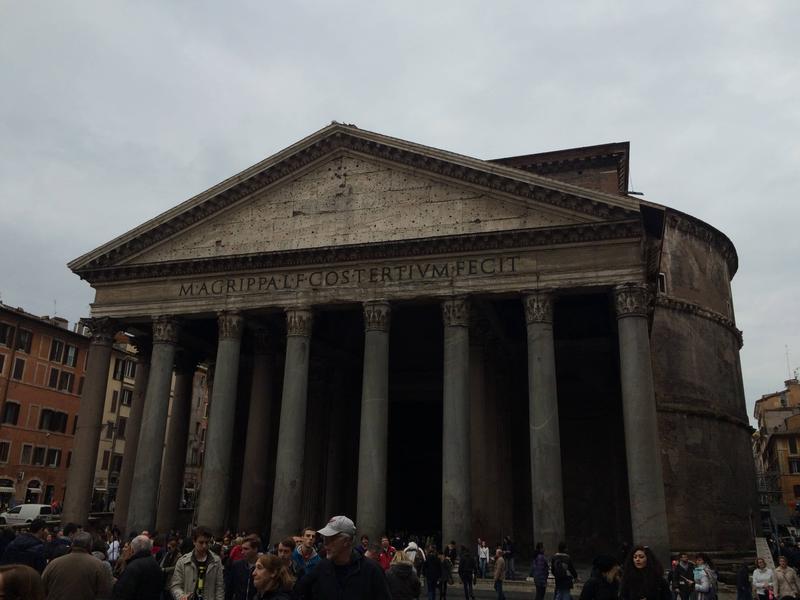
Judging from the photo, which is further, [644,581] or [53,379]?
[53,379]

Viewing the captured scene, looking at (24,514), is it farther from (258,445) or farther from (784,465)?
(784,465)

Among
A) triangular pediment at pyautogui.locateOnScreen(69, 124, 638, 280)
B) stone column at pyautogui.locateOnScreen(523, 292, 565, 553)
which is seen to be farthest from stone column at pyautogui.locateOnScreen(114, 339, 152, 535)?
stone column at pyautogui.locateOnScreen(523, 292, 565, 553)

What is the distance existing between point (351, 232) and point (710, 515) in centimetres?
1830

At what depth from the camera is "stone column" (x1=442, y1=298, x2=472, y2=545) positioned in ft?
52.9

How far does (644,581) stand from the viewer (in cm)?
450

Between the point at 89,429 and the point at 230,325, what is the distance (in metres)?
5.19

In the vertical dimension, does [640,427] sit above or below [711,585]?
above

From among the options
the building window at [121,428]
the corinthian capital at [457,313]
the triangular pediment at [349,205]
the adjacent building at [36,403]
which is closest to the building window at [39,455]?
the adjacent building at [36,403]

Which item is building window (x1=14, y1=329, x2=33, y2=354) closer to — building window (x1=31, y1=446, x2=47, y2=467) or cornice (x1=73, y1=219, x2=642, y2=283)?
building window (x1=31, y1=446, x2=47, y2=467)

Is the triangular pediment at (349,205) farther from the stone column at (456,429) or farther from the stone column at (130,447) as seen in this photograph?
the stone column at (130,447)

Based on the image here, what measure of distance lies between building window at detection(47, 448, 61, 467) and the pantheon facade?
1365cm

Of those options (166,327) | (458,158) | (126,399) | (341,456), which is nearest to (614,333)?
(458,158)

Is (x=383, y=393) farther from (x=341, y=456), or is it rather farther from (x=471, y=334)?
(x=341, y=456)

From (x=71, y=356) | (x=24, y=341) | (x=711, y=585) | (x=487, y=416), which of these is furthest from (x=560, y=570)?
(x=71, y=356)
